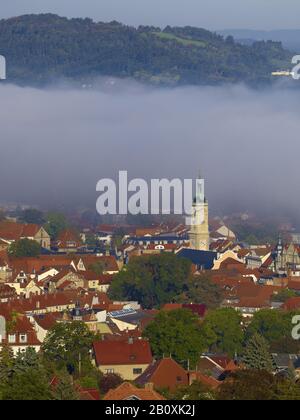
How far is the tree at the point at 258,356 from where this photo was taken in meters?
33.8

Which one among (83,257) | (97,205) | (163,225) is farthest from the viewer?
(97,205)

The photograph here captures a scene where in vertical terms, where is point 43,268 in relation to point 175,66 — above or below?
below

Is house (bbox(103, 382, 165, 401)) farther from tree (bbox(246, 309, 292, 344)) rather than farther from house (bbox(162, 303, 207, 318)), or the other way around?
house (bbox(162, 303, 207, 318))

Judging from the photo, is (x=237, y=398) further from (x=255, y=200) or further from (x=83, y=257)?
(x=255, y=200)

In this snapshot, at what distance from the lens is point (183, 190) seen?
9725 cm

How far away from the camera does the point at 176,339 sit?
36.7 metres

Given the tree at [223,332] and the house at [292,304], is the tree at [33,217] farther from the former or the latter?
the tree at [223,332]

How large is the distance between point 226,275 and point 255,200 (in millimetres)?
51421

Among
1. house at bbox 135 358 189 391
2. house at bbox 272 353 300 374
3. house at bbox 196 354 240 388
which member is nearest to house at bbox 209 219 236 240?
house at bbox 272 353 300 374

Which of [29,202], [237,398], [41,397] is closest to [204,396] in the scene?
[237,398]

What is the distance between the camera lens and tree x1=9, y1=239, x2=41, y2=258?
72438mm

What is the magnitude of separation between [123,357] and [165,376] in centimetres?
409

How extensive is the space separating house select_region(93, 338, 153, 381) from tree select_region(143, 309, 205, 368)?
334mm

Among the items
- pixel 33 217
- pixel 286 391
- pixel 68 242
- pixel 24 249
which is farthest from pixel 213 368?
pixel 33 217
